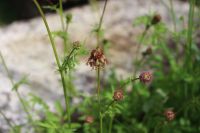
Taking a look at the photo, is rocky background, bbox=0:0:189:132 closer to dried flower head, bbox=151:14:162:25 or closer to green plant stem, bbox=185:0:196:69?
green plant stem, bbox=185:0:196:69

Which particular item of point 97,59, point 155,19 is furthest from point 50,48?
point 97,59

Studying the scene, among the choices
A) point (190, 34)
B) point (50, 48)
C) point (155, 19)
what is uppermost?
point (155, 19)

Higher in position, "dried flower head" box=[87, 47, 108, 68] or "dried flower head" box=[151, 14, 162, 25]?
"dried flower head" box=[151, 14, 162, 25]

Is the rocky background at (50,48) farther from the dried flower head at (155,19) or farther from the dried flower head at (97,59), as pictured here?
the dried flower head at (97,59)

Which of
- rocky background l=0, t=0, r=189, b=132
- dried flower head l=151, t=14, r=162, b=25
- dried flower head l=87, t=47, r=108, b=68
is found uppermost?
dried flower head l=151, t=14, r=162, b=25

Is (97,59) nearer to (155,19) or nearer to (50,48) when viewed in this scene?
(155,19)

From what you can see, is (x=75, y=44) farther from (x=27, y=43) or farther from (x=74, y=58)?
(x=27, y=43)

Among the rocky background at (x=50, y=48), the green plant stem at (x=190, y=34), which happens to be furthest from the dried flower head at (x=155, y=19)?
the rocky background at (x=50, y=48)

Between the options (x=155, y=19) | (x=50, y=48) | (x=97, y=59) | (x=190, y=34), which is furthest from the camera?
(x=50, y=48)

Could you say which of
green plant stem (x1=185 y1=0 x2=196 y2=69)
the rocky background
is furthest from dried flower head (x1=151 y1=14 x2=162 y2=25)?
the rocky background
